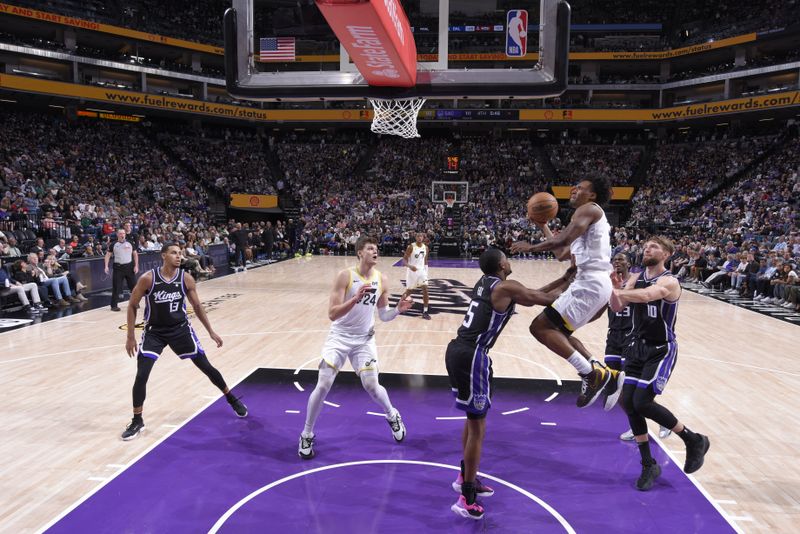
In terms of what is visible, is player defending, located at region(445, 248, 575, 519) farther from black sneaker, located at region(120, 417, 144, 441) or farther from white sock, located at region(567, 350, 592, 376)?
black sneaker, located at region(120, 417, 144, 441)

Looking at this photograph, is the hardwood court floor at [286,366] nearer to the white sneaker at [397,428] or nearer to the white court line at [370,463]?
the white court line at [370,463]

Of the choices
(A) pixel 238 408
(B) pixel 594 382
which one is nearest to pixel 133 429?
(A) pixel 238 408

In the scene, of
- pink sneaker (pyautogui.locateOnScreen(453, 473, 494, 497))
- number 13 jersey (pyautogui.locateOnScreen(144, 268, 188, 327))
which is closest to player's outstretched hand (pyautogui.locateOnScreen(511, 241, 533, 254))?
pink sneaker (pyautogui.locateOnScreen(453, 473, 494, 497))

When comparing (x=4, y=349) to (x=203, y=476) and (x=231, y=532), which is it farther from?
(x=231, y=532)

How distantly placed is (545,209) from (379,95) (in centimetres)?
469

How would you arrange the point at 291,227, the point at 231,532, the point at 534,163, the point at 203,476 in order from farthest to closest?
the point at 534,163 < the point at 291,227 < the point at 203,476 < the point at 231,532

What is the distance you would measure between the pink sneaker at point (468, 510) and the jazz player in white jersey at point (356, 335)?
1256 mm

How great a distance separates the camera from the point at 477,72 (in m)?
7.95

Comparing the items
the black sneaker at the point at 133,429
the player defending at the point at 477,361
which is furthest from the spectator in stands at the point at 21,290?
the player defending at the point at 477,361

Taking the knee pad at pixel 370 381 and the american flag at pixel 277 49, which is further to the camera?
the american flag at pixel 277 49

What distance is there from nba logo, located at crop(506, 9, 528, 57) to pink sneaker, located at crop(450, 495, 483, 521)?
6.39m

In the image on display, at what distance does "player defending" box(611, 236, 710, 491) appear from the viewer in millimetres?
4316

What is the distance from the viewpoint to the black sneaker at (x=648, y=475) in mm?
4316

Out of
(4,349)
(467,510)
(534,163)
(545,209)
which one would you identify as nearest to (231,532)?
(467,510)
